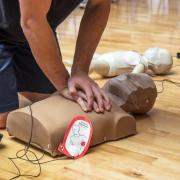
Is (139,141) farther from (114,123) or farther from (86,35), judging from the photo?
(86,35)

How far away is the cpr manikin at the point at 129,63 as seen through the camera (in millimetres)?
2219

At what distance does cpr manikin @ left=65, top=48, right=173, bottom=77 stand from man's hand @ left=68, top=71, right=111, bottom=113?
0.63 metres

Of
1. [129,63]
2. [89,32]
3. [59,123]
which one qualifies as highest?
[89,32]

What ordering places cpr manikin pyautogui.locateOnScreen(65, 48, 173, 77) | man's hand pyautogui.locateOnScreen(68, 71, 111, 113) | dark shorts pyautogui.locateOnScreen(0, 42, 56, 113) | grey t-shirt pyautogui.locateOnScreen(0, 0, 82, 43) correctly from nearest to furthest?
man's hand pyautogui.locateOnScreen(68, 71, 111, 113) < grey t-shirt pyautogui.locateOnScreen(0, 0, 82, 43) < dark shorts pyautogui.locateOnScreen(0, 42, 56, 113) < cpr manikin pyautogui.locateOnScreen(65, 48, 173, 77)

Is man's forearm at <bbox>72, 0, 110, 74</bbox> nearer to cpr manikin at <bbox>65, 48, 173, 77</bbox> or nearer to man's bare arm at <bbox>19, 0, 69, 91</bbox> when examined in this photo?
man's bare arm at <bbox>19, 0, 69, 91</bbox>

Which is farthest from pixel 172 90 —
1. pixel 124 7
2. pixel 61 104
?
pixel 124 7

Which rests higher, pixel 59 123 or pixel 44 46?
pixel 44 46

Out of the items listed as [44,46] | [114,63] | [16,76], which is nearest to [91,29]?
[44,46]

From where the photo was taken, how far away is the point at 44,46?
4.89 ft

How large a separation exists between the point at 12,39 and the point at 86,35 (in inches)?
11.8

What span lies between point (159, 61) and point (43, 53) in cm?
88

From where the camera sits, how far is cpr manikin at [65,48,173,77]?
7.28 ft

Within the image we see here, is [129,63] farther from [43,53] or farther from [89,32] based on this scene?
[43,53]

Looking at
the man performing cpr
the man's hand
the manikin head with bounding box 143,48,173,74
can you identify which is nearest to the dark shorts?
the man performing cpr
